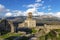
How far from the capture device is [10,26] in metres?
69.5

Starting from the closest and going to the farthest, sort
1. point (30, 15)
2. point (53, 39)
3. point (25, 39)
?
point (53, 39) → point (25, 39) → point (30, 15)

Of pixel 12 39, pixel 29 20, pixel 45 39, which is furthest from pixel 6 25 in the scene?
pixel 45 39

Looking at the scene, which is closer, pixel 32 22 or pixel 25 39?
pixel 25 39

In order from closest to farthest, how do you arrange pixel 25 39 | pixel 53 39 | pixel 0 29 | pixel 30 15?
1. pixel 53 39
2. pixel 25 39
3. pixel 0 29
4. pixel 30 15

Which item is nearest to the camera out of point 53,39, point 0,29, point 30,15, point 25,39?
point 53,39

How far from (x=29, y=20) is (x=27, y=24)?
10.3 feet

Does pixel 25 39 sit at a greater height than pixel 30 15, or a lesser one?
lesser

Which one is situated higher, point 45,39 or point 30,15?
point 30,15

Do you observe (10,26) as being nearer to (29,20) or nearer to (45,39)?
(29,20)

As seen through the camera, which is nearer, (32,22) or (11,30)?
(11,30)

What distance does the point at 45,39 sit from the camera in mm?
37750

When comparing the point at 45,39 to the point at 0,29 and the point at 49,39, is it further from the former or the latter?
the point at 0,29

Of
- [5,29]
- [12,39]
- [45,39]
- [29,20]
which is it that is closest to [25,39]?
[12,39]

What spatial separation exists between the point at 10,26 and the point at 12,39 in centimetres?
2150
